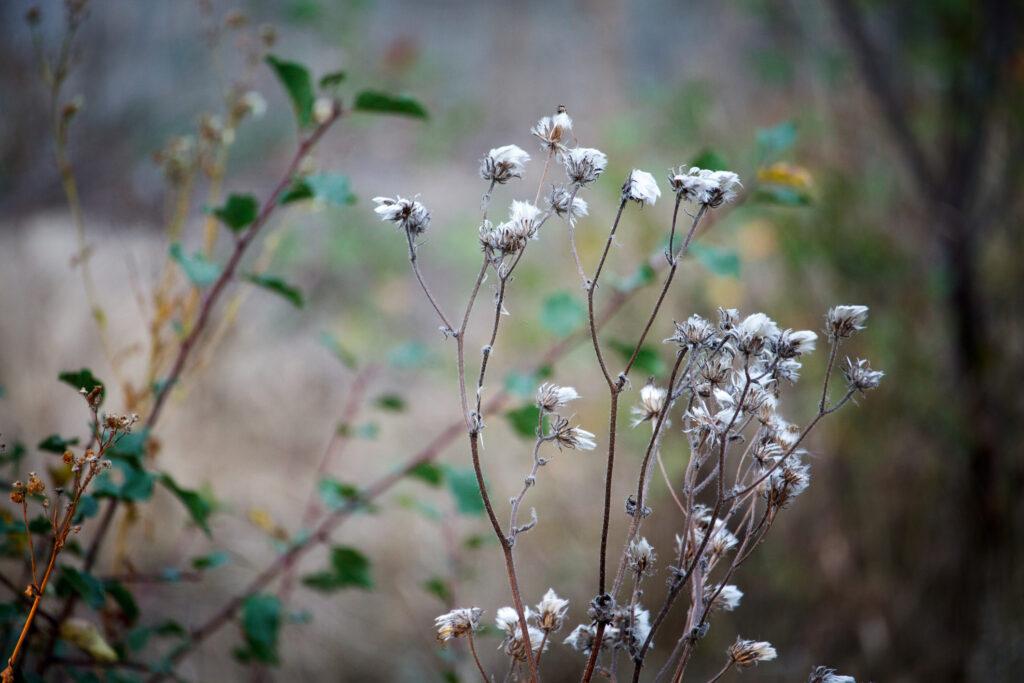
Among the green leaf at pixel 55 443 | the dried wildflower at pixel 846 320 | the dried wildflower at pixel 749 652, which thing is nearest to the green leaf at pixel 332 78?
the green leaf at pixel 55 443

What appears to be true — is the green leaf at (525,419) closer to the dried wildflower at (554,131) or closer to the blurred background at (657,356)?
the blurred background at (657,356)

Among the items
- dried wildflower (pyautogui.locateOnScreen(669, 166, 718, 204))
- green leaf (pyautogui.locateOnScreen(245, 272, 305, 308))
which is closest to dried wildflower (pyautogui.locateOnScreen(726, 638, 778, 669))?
dried wildflower (pyautogui.locateOnScreen(669, 166, 718, 204))

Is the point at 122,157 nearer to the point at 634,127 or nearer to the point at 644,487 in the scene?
the point at 634,127

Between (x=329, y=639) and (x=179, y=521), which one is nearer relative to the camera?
(x=329, y=639)

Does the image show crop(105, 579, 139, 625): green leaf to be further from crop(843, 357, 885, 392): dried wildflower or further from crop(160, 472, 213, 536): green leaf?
crop(843, 357, 885, 392): dried wildflower

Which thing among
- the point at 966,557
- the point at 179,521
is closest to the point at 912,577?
the point at 966,557

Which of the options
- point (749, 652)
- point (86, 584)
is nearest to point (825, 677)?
point (749, 652)

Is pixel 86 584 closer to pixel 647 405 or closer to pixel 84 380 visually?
pixel 84 380

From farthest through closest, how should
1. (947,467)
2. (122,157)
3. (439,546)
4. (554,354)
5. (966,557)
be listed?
(122,157) < (439,546) < (947,467) < (966,557) < (554,354)
